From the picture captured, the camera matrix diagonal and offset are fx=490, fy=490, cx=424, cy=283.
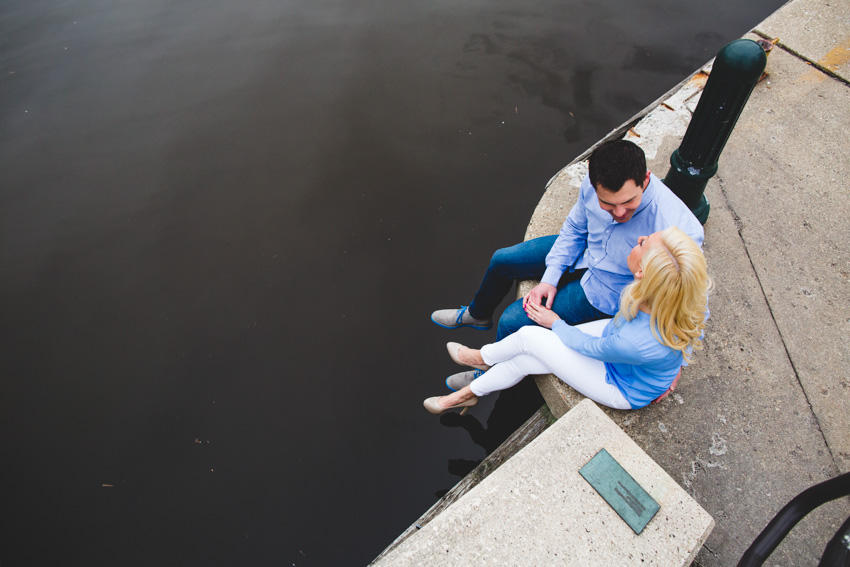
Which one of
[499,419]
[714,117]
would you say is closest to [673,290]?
[714,117]

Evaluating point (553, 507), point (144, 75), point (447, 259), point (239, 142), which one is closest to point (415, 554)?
point (553, 507)

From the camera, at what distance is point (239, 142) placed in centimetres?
592

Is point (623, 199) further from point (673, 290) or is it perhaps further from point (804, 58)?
point (804, 58)

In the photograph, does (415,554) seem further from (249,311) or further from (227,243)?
(227,243)

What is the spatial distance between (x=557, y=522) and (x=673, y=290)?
1183mm

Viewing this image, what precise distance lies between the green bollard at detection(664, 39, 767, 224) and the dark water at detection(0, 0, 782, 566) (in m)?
1.91

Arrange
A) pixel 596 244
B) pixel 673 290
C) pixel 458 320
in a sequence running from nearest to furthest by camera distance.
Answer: pixel 673 290, pixel 596 244, pixel 458 320

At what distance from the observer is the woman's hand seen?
310 centimetres

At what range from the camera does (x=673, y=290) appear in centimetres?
222

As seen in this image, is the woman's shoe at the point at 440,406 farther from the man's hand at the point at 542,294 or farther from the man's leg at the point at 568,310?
the man's hand at the point at 542,294

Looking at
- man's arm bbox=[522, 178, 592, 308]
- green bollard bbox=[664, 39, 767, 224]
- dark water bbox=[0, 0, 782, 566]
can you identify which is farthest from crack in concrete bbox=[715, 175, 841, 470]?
dark water bbox=[0, 0, 782, 566]

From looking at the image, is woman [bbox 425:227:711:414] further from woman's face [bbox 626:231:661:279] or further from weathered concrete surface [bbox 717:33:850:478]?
weathered concrete surface [bbox 717:33:850:478]

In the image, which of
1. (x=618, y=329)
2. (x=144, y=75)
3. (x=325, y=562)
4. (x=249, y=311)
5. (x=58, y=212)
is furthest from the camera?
(x=144, y=75)

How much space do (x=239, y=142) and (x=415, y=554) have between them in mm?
5227
